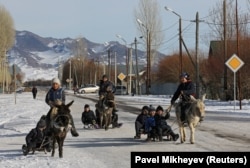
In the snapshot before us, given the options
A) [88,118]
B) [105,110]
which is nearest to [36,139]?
[105,110]

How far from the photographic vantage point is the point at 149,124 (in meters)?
17.1

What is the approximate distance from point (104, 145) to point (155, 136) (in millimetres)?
1637

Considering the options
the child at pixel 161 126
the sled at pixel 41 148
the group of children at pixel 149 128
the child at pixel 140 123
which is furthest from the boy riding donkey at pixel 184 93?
the sled at pixel 41 148

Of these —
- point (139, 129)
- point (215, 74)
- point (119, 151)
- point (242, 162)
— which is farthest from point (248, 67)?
point (242, 162)

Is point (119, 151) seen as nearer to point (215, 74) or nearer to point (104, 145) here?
point (104, 145)

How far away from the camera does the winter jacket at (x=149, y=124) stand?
669 inches

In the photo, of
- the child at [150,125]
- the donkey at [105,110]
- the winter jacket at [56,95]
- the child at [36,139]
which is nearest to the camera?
the child at [36,139]

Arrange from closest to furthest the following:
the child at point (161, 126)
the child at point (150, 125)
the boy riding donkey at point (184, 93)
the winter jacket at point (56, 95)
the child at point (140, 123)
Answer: the winter jacket at point (56, 95)
the boy riding donkey at point (184, 93)
the child at point (161, 126)
the child at point (150, 125)
the child at point (140, 123)

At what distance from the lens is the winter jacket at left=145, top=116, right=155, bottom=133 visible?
17.0 metres

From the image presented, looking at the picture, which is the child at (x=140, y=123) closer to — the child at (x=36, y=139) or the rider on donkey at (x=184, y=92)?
the rider on donkey at (x=184, y=92)

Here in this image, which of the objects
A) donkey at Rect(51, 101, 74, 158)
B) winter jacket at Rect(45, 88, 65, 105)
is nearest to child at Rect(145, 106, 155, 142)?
winter jacket at Rect(45, 88, 65, 105)

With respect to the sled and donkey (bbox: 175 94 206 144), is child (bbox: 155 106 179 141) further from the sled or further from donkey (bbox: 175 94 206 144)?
the sled

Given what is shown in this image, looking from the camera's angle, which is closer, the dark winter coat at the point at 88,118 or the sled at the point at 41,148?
the sled at the point at 41,148

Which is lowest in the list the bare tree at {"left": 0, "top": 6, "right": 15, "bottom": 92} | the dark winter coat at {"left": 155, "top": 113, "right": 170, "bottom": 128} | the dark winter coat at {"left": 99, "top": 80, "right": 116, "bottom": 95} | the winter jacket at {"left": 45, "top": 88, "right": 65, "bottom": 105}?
the dark winter coat at {"left": 155, "top": 113, "right": 170, "bottom": 128}
